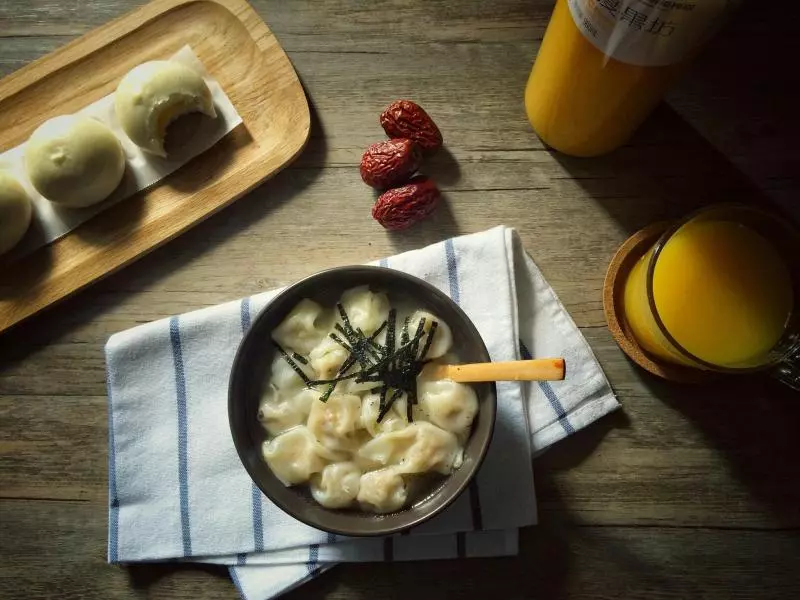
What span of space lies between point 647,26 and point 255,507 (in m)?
1.09

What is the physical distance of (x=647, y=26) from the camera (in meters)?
0.96

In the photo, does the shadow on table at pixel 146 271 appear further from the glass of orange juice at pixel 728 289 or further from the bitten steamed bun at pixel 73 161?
the glass of orange juice at pixel 728 289

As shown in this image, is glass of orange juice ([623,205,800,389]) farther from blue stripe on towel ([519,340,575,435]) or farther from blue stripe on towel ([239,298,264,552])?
blue stripe on towel ([239,298,264,552])

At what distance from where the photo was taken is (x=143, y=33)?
1.50 meters

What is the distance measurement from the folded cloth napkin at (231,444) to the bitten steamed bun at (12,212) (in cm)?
30

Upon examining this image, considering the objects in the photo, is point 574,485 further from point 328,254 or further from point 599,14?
point 599,14

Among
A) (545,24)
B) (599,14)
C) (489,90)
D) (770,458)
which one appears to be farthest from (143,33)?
(770,458)

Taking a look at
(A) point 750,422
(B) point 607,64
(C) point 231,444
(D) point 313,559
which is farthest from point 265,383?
(A) point 750,422

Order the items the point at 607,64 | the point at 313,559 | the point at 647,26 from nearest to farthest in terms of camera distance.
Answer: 1. the point at 647,26
2. the point at 607,64
3. the point at 313,559

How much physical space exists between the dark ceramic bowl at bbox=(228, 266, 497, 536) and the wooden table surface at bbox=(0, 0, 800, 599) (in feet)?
0.92

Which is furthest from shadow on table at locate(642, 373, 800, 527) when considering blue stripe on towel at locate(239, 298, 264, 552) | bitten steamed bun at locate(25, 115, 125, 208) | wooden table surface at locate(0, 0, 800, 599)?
bitten steamed bun at locate(25, 115, 125, 208)

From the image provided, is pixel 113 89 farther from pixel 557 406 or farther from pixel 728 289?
pixel 728 289

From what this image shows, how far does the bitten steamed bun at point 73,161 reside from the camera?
1.34 metres

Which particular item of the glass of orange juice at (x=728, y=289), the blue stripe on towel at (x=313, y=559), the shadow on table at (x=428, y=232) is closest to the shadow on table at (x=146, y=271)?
the shadow on table at (x=428, y=232)
